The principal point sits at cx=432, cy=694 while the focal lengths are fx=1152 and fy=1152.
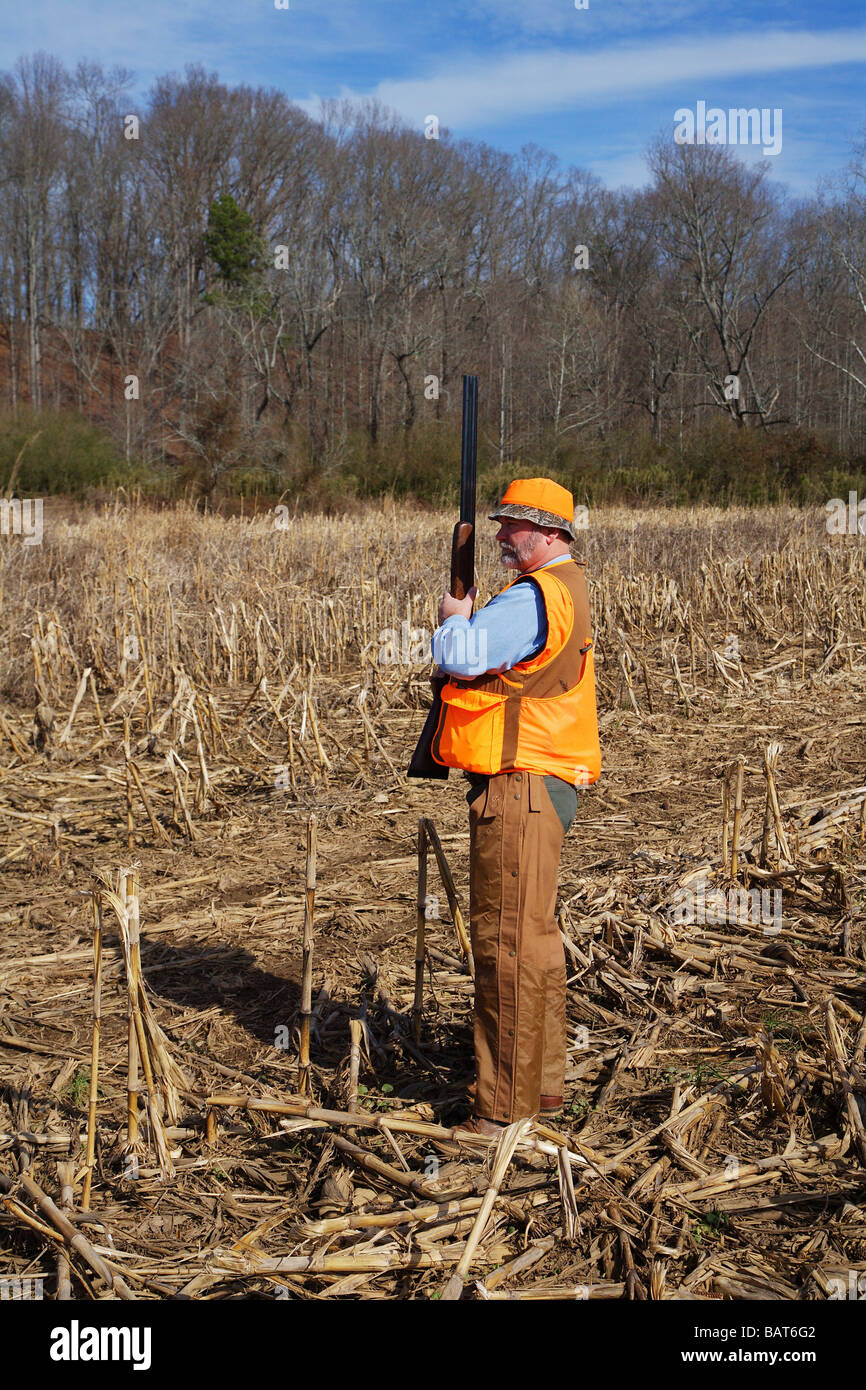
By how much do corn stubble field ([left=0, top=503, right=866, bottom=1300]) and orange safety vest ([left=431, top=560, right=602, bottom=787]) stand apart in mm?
729

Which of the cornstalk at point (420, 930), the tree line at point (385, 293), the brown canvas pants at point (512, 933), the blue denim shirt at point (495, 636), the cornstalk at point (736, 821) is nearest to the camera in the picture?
the blue denim shirt at point (495, 636)

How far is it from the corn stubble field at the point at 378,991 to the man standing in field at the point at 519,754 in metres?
0.28

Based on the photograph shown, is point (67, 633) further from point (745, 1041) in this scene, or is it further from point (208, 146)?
point (208, 146)

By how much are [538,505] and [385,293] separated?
39.7 metres

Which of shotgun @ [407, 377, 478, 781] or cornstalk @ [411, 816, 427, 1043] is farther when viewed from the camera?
cornstalk @ [411, 816, 427, 1043]

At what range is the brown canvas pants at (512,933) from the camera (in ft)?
9.82

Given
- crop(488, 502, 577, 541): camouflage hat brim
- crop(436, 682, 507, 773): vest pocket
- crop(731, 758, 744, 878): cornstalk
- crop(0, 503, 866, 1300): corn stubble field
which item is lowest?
crop(0, 503, 866, 1300): corn stubble field

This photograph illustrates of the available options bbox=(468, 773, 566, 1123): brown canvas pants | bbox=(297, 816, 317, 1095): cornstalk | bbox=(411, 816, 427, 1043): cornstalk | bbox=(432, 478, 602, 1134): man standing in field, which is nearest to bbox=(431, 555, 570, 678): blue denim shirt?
bbox=(432, 478, 602, 1134): man standing in field

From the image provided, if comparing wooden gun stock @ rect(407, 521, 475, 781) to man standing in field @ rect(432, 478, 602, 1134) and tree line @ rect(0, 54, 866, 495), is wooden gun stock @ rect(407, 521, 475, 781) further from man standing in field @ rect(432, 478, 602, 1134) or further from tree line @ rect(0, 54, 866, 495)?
tree line @ rect(0, 54, 866, 495)

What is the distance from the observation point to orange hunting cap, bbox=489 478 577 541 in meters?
3.05

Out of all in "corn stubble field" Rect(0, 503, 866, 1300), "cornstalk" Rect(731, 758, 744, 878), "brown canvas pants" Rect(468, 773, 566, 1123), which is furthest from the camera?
"cornstalk" Rect(731, 758, 744, 878)

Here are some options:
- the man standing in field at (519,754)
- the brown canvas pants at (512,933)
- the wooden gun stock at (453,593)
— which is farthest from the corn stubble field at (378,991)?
the wooden gun stock at (453,593)

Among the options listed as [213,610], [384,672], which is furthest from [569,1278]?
[213,610]

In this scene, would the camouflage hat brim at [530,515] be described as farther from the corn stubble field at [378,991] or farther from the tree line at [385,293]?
the tree line at [385,293]
